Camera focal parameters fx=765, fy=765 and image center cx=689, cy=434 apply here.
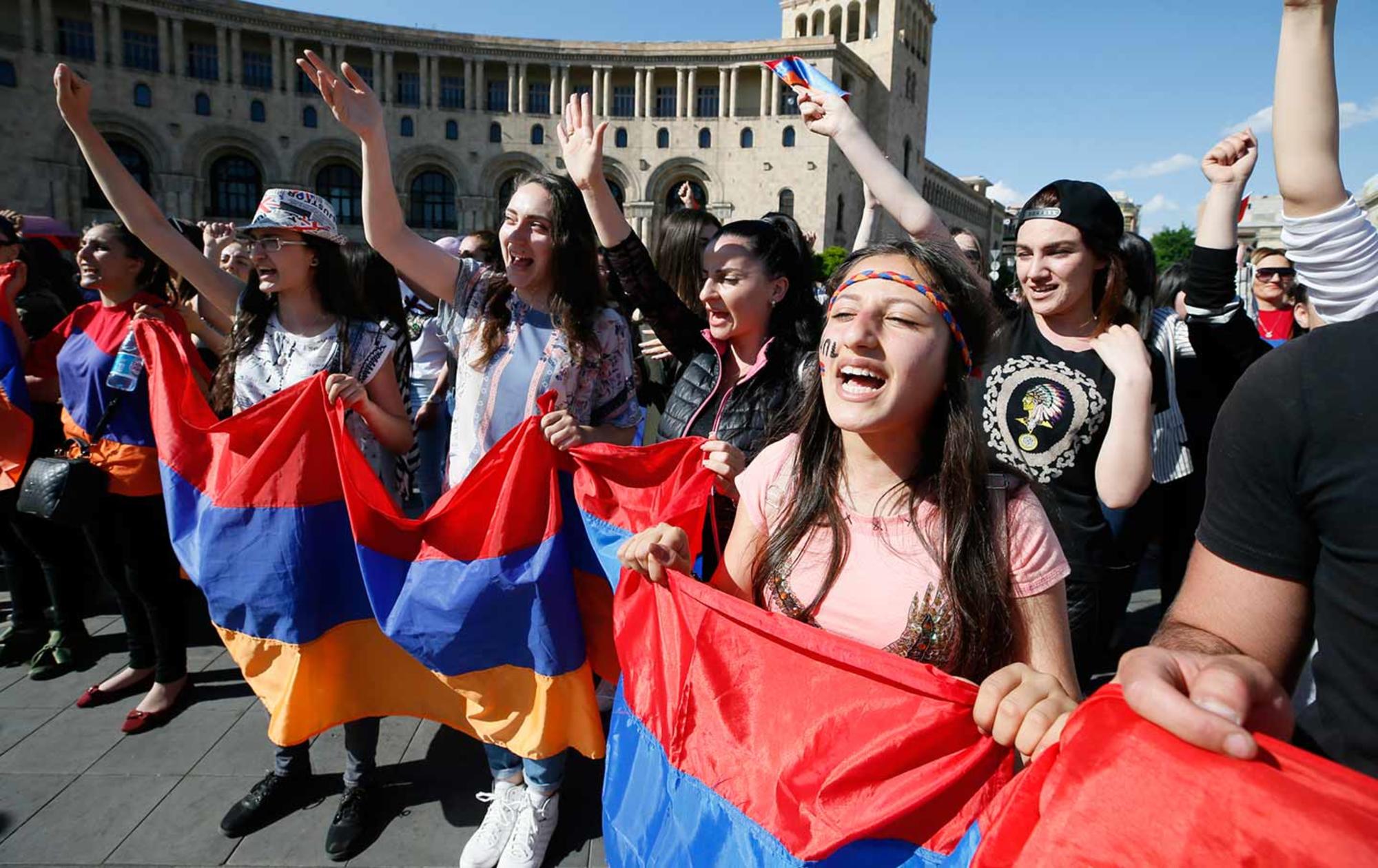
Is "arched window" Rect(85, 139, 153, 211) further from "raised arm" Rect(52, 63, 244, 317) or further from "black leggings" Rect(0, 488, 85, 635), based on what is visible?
"raised arm" Rect(52, 63, 244, 317)

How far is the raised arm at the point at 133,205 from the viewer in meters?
3.21

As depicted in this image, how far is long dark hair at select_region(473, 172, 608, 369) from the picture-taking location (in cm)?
272

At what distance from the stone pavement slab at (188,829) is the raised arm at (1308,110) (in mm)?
3553

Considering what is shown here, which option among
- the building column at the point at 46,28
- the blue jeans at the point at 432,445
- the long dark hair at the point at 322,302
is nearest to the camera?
the long dark hair at the point at 322,302

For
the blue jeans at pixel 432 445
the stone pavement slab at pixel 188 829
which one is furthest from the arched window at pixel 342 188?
the stone pavement slab at pixel 188 829

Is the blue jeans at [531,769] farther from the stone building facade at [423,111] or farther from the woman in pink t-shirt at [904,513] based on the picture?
the stone building facade at [423,111]

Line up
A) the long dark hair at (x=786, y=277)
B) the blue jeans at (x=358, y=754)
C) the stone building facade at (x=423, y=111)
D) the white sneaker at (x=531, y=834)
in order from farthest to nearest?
1. the stone building facade at (x=423, y=111)
2. the blue jeans at (x=358, y=754)
3. the long dark hair at (x=786, y=277)
4. the white sneaker at (x=531, y=834)

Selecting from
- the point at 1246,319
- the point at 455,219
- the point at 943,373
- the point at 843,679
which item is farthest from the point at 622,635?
the point at 455,219

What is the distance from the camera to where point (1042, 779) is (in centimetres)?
104

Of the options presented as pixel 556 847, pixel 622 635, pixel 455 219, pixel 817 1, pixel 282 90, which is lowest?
pixel 556 847

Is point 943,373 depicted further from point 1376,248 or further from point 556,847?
point 556,847

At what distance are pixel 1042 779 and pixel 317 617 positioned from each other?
2409mm

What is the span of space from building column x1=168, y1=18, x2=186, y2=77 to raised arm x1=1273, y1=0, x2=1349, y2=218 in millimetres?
49155

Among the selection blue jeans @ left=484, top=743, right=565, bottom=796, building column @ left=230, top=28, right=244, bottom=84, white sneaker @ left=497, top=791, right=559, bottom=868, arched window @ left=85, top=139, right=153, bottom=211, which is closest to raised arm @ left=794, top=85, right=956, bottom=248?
blue jeans @ left=484, top=743, right=565, bottom=796
